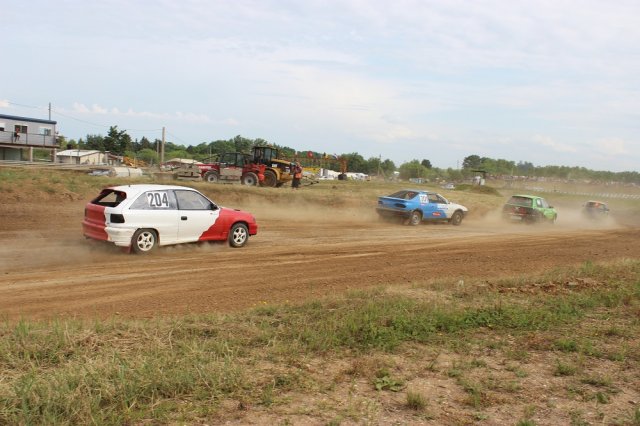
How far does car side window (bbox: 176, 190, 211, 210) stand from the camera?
1159cm

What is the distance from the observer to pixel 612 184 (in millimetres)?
77250

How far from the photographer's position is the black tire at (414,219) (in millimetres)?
20781

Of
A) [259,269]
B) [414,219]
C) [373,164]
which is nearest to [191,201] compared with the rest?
[259,269]

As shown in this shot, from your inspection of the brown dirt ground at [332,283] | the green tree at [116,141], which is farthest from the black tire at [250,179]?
the green tree at [116,141]

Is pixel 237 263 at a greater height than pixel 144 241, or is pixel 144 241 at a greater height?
pixel 144 241

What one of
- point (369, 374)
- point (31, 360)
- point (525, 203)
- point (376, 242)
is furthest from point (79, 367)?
point (525, 203)

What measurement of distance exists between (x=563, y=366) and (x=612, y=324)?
2.15 meters

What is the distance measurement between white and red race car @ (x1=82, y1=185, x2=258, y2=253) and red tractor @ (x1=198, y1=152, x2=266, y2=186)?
16.8 metres

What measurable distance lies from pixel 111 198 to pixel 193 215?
176cm

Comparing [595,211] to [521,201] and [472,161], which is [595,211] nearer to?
[521,201]

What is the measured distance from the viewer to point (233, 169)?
29797 millimetres

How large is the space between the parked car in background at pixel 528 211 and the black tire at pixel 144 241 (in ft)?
62.8

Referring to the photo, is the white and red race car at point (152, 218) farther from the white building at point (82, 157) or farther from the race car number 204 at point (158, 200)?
the white building at point (82, 157)

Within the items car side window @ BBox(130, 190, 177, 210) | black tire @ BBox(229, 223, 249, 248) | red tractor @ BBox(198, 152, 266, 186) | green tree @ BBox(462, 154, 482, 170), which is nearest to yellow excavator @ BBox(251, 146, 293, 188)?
red tractor @ BBox(198, 152, 266, 186)
